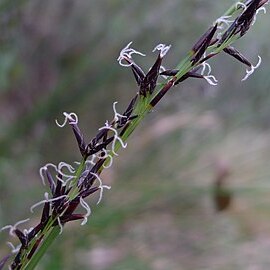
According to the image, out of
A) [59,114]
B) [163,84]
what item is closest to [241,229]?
[59,114]

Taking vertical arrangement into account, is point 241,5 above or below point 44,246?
above

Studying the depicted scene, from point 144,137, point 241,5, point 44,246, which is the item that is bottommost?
point 44,246

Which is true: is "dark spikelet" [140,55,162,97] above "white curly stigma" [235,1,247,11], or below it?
below

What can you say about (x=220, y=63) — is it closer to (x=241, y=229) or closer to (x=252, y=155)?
(x=252, y=155)

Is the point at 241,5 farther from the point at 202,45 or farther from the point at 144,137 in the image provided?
the point at 144,137

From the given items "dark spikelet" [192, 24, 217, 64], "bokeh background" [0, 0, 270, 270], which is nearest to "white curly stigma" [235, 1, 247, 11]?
"dark spikelet" [192, 24, 217, 64]

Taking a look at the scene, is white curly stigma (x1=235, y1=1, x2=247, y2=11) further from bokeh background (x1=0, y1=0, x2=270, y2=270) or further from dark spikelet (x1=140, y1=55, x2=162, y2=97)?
bokeh background (x1=0, y1=0, x2=270, y2=270)

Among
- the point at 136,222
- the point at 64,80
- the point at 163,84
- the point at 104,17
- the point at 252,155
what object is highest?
the point at 104,17

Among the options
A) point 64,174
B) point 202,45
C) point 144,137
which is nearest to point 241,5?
point 202,45
